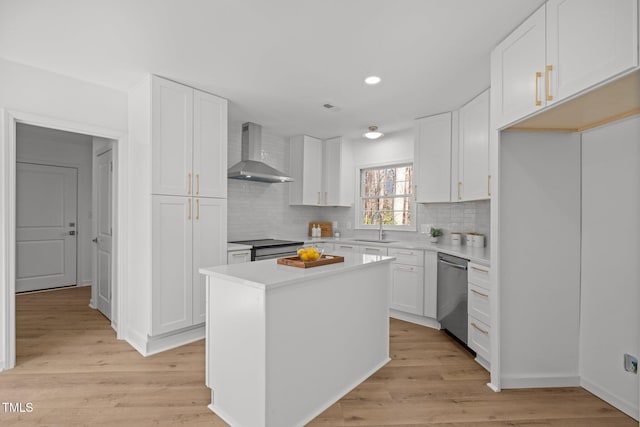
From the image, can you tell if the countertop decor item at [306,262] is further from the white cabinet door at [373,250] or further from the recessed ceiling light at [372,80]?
the white cabinet door at [373,250]

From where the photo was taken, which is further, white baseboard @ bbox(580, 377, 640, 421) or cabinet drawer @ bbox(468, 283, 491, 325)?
cabinet drawer @ bbox(468, 283, 491, 325)

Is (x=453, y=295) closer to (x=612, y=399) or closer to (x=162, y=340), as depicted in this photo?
(x=612, y=399)

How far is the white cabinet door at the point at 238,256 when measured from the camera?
141 inches

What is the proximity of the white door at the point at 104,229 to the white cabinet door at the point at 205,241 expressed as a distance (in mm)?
1190

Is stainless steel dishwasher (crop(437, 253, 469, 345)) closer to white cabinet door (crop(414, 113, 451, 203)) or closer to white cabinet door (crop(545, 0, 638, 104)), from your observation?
white cabinet door (crop(414, 113, 451, 203))

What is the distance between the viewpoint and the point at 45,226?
5.27m

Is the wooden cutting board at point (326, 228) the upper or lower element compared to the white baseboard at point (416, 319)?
upper

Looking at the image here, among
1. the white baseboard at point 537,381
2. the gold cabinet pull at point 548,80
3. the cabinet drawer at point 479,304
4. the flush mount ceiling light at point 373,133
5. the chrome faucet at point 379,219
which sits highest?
the flush mount ceiling light at point 373,133

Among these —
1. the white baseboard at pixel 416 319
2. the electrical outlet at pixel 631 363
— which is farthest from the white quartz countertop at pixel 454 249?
the electrical outlet at pixel 631 363

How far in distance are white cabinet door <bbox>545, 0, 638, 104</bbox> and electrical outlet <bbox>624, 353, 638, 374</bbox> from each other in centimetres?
168

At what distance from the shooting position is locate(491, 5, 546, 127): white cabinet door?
6.31 feet

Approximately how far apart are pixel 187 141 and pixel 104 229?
1.77 meters

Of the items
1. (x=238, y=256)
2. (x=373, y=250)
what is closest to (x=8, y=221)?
(x=238, y=256)

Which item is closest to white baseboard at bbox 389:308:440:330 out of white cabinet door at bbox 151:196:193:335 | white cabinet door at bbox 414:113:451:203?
white cabinet door at bbox 414:113:451:203
